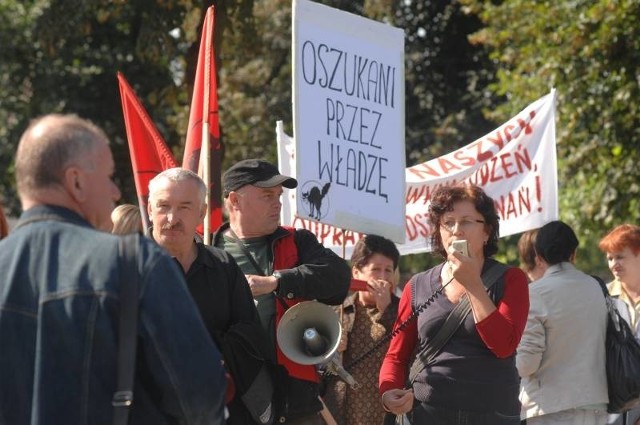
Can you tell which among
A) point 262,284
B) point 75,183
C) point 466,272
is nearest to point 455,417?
point 466,272

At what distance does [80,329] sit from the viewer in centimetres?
317

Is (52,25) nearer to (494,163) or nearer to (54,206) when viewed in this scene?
(494,163)

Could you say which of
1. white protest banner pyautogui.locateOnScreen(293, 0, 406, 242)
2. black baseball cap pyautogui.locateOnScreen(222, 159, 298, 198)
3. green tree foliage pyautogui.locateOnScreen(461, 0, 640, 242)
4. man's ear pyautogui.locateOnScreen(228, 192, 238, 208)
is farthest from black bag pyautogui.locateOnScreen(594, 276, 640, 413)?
green tree foliage pyautogui.locateOnScreen(461, 0, 640, 242)

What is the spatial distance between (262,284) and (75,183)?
1.95 meters

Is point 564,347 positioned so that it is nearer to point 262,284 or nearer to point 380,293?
point 380,293

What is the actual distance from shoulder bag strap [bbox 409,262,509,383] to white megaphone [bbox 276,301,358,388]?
35 cm

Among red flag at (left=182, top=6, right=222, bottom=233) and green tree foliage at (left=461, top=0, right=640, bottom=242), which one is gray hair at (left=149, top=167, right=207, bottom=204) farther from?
green tree foliage at (left=461, top=0, right=640, bottom=242)

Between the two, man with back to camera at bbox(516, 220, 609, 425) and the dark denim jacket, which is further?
man with back to camera at bbox(516, 220, 609, 425)

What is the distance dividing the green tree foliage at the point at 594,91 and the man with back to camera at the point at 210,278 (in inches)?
341

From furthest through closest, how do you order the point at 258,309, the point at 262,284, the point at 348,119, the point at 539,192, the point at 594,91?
the point at 594,91
the point at 539,192
the point at 348,119
the point at 258,309
the point at 262,284

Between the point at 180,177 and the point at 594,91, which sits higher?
the point at 594,91

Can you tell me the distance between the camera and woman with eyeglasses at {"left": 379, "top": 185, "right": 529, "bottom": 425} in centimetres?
503

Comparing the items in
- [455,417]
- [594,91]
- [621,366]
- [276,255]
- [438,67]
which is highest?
[438,67]

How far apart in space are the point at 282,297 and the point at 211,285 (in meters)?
0.63
